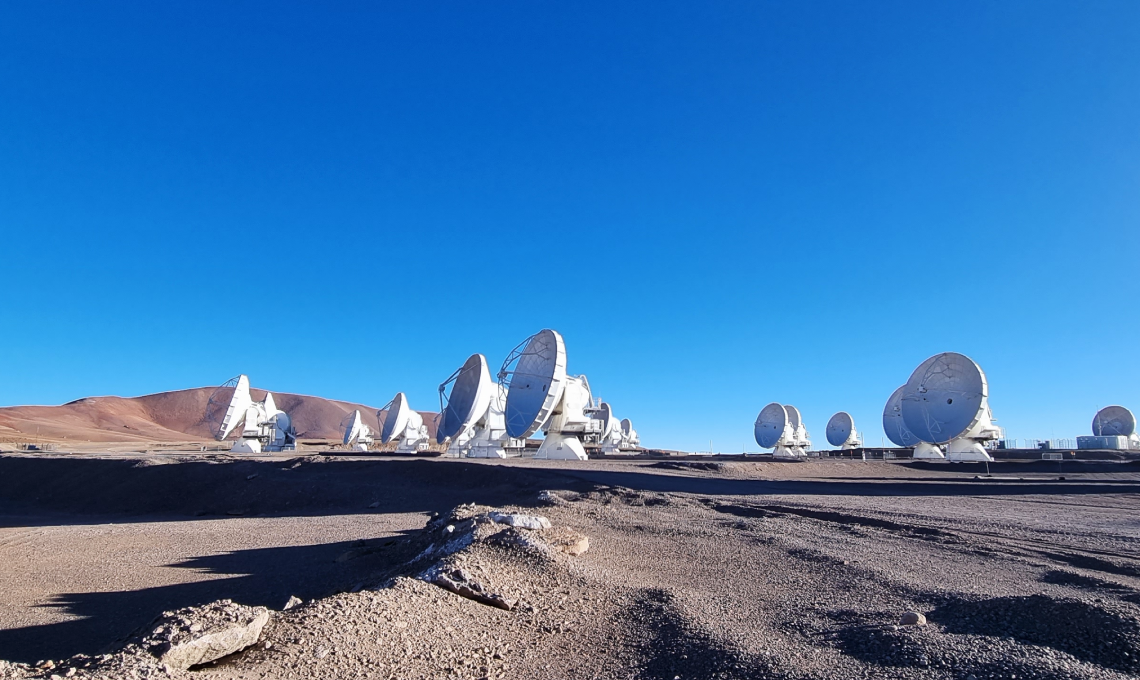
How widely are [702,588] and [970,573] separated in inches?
144

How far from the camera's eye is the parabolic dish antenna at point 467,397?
39.2 meters

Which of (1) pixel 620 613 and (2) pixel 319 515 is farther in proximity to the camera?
(2) pixel 319 515

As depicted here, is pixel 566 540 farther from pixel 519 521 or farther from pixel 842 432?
pixel 842 432

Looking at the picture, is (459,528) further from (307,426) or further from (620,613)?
(307,426)

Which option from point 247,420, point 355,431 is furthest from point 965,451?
point 355,431

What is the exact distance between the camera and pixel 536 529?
9.99 m

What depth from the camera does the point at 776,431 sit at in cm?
6500

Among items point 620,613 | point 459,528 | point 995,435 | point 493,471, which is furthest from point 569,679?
point 995,435

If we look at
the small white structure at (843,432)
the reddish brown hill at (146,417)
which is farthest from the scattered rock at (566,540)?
the reddish brown hill at (146,417)

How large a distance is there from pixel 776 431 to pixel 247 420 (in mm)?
48841

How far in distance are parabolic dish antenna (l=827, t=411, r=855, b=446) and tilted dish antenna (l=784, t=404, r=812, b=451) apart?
6.28 metres

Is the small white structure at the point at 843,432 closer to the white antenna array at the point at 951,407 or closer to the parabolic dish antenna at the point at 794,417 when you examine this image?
the parabolic dish antenna at the point at 794,417

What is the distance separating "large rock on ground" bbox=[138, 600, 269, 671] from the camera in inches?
186

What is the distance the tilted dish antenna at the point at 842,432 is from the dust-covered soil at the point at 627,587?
58.0 meters
